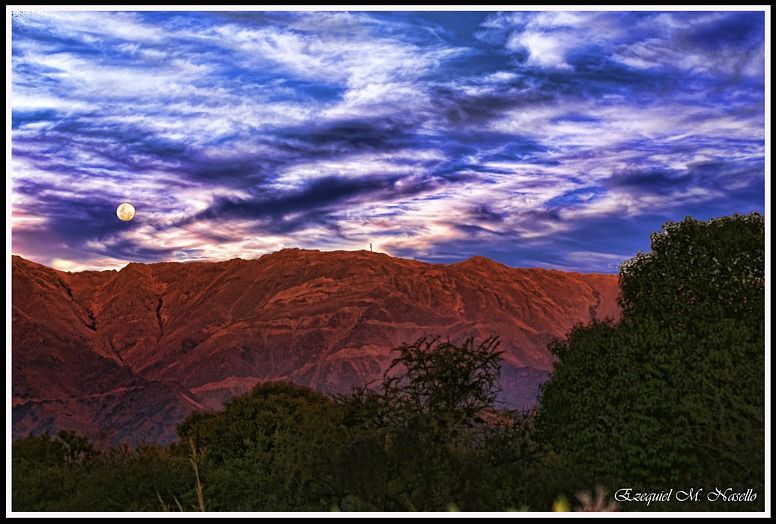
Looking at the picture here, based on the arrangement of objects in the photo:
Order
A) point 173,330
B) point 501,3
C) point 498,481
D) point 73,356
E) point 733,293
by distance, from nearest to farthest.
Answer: point 501,3, point 498,481, point 733,293, point 73,356, point 173,330

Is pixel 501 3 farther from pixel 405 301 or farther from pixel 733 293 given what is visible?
pixel 405 301

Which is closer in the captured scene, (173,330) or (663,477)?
(663,477)

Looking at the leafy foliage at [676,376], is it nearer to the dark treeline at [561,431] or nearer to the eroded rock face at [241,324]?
the dark treeline at [561,431]

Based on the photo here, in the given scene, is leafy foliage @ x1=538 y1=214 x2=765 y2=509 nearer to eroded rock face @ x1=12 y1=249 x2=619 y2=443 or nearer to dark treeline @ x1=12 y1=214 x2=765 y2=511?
dark treeline @ x1=12 y1=214 x2=765 y2=511

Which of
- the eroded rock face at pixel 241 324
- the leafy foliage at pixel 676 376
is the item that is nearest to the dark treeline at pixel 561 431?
the leafy foliage at pixel 676 376

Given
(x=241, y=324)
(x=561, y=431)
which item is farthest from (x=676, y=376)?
(x=241, y=324)

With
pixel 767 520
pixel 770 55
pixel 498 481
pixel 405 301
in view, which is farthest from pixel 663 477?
pixel 405 301

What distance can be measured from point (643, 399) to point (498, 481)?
3504 mm

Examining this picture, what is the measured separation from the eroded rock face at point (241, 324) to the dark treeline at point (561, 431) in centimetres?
2608

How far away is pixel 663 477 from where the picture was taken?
17438 millimetres

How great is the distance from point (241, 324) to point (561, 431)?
44136 millimetres

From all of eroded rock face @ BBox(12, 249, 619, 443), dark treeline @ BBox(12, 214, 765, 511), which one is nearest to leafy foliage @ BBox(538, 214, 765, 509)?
dark treeline @ BBox(12, 214, 765, 511)

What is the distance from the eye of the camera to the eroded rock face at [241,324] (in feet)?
169

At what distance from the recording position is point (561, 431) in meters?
19.3
